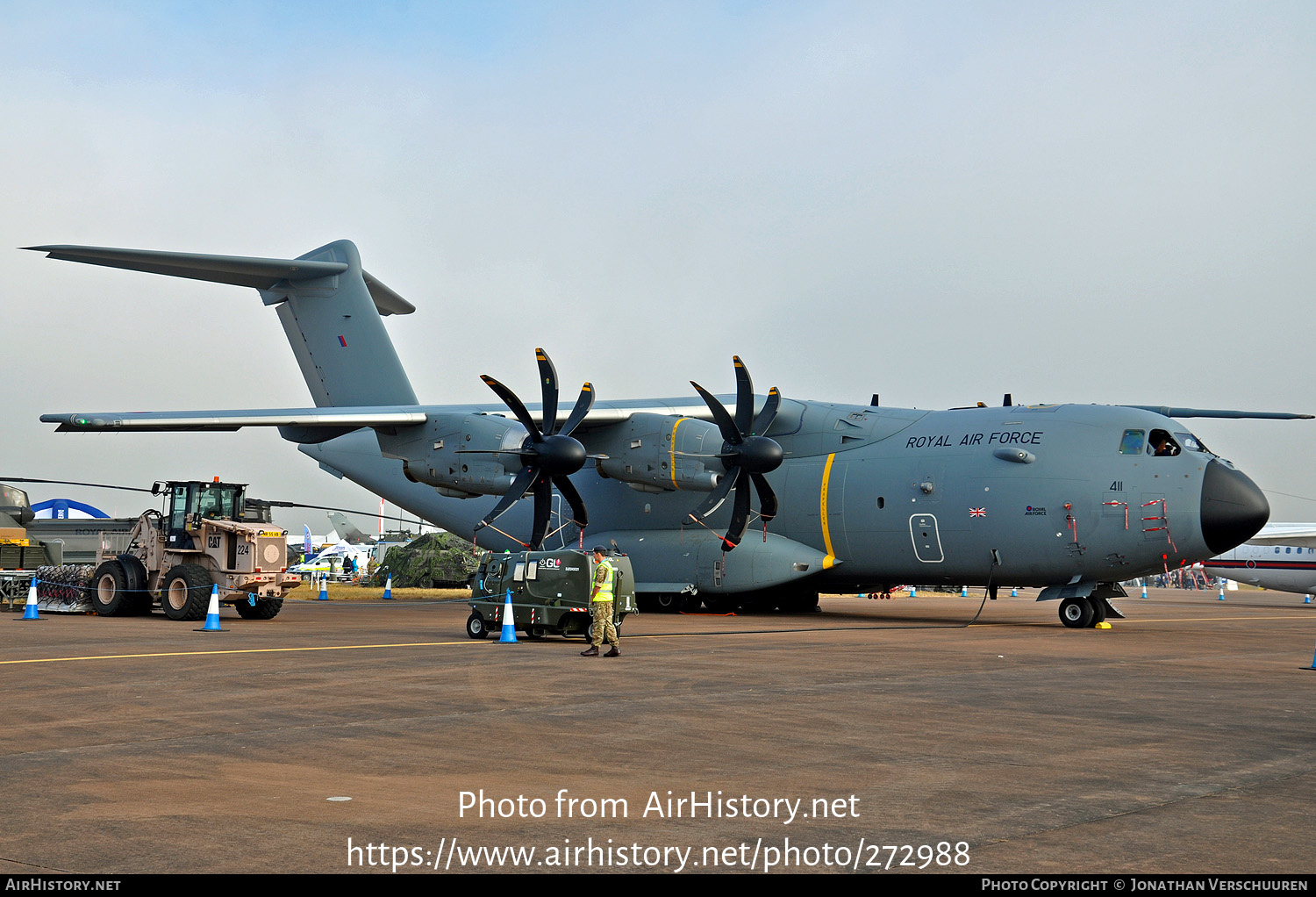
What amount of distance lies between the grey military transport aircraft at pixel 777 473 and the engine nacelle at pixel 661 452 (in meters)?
0.04

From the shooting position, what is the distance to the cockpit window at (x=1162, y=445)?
19.4m

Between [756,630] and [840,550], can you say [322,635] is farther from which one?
[840,550]

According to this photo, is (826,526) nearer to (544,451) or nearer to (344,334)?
(544,451)

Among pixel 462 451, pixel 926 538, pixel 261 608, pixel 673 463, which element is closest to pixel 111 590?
pixel 261 608

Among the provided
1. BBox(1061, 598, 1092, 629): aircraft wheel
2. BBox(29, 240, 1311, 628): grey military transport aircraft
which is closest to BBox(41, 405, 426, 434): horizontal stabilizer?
BBox(29, 240, 1311, 628): grey military transport aircraft

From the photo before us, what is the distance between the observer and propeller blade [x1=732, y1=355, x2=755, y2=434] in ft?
68.7

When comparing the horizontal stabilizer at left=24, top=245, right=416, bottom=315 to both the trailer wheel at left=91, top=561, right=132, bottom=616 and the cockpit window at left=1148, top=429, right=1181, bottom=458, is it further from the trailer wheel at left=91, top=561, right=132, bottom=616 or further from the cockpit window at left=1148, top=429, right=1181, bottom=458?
the cockpit window at left=1148, top=429, right=1181, bottom=458

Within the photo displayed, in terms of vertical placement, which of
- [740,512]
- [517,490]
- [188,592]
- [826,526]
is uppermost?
[517,490]

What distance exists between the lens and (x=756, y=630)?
19.5 m

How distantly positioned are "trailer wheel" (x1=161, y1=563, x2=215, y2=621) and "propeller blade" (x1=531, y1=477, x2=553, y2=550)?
611 cm

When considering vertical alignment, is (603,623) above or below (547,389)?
below

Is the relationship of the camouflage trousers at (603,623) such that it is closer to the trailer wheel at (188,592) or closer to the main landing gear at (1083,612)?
the trailer wheel at (188,592)

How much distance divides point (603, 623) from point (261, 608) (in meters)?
10.7

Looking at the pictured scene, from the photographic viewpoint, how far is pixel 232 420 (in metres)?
20.3
